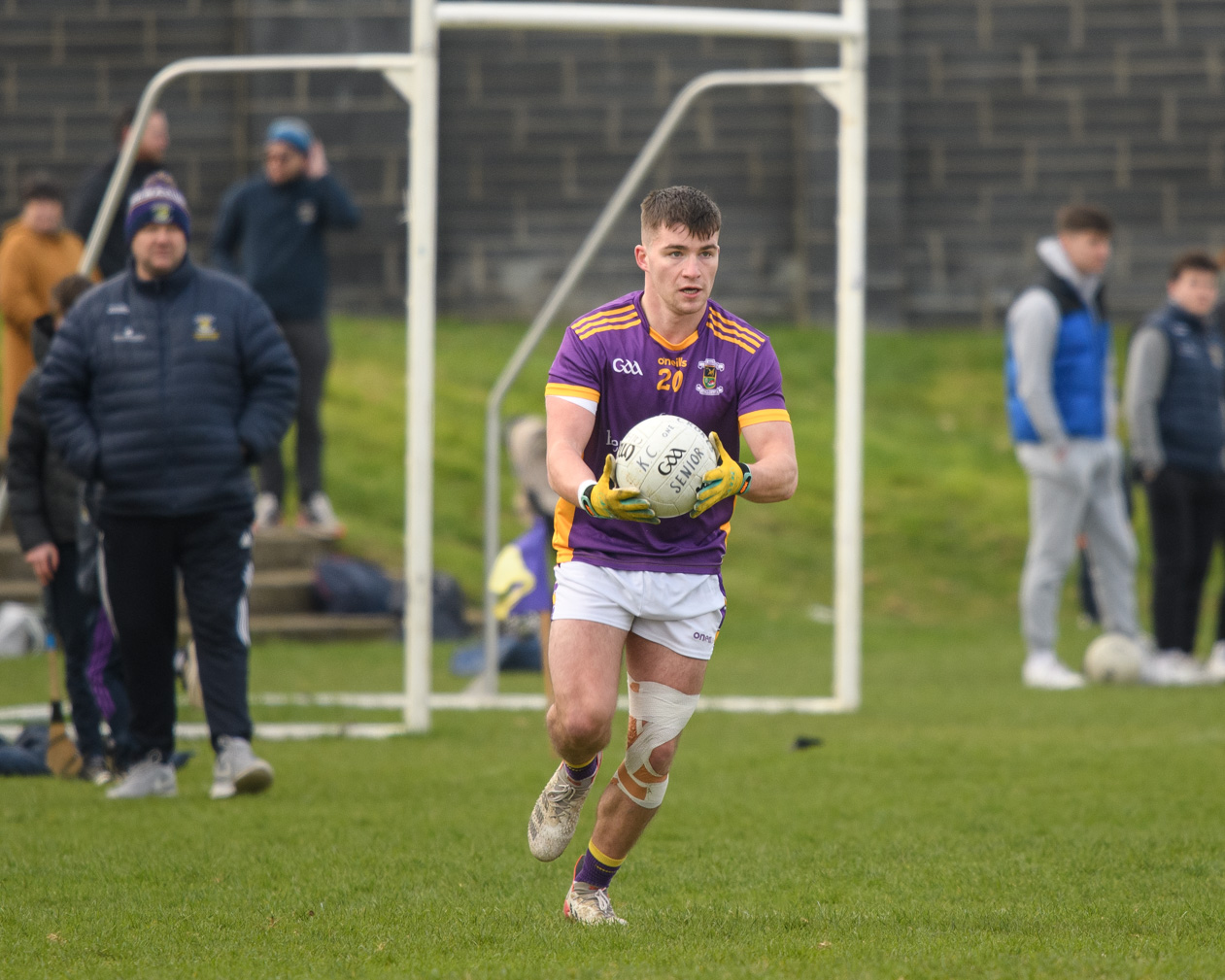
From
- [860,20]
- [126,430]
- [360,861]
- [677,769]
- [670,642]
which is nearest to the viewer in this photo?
[670,642]

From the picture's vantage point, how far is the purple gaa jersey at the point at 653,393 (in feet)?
15.1

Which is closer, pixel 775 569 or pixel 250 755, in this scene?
pixel 250 755

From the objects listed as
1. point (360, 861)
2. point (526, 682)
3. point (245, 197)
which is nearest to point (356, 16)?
point (245, 197)

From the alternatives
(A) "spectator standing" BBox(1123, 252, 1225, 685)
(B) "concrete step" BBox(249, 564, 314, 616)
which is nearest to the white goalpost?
(A) "spectator standing" BBox(1123, 252, 1225, 685)

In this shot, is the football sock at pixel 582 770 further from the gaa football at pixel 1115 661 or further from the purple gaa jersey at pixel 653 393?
the gaa football at pixel 1115 661

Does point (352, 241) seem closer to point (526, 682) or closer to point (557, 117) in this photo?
point (557, 117)

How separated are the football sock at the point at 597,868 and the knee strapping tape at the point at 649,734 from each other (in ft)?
0.61

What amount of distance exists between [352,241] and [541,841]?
14961mm

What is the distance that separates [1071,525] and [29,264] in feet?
22.5

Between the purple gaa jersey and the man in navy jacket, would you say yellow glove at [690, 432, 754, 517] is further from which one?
the man in navy jacket

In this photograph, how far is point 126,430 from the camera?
6.78 metres

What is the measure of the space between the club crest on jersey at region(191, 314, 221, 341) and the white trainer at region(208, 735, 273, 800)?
5.30 ft

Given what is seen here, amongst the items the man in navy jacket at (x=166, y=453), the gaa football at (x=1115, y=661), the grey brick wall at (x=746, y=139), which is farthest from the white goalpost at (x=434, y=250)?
the grey brick wall at (x=746, y=139)

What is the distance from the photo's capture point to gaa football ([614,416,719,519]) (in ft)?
13.9
